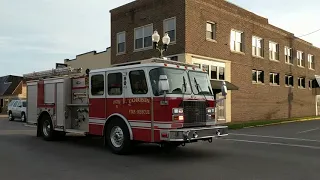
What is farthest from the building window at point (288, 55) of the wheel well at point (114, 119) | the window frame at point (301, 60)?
the wheel well at point (114, 119)

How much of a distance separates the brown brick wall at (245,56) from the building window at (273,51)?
16.3 inches

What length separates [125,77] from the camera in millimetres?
10789

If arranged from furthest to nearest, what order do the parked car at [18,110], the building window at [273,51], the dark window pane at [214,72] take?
the building window at [273,51], the parked car at [18,110], the dark window pane at [214,72]

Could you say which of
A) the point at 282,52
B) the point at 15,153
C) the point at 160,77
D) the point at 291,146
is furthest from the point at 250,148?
the point at 282,52

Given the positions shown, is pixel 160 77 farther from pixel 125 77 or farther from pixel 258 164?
pixel 258 164

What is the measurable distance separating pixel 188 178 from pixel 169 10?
1782cm

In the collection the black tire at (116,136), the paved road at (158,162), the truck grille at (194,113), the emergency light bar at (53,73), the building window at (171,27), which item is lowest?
the paved road at (158,162)

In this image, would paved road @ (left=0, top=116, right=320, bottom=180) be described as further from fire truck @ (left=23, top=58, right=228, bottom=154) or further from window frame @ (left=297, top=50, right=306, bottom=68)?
window frame @ (left=297, top=50, right=306, bottom=68)

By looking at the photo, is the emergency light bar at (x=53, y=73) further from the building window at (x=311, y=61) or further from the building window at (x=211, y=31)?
the building window at (x=311, y=61)

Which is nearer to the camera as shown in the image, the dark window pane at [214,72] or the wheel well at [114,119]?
the wheel well at [114,119]

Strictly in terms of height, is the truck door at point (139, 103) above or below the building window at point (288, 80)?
below

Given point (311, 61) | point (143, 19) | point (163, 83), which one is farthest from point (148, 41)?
point (311, 61)

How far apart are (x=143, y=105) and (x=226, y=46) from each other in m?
17.3

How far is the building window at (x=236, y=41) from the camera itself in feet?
89.5
